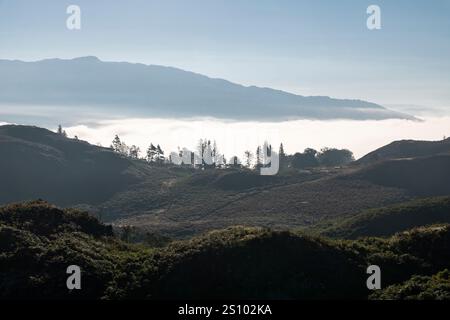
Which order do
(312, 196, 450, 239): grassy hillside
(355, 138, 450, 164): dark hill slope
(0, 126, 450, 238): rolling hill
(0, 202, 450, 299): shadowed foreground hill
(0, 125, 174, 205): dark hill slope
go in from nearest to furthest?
(0, 202, 450, 299): shadowed foreground hill, (312, 196, 450, 239): grassy hillside, (0, 126, 450, 238): rolling hill, (0, 125, 174, 205): dark hill slope, (355, 138, 450, 164): dark hill slope

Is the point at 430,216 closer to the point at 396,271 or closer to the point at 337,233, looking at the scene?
the point at 337,233

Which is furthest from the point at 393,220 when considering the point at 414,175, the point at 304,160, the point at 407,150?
the point at 304,160

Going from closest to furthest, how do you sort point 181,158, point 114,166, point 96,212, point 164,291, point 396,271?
point 164,291 → point 396,271 → point 96,212 → point 114,166 → point 181,158

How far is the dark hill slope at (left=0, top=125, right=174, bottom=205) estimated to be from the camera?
125812mm

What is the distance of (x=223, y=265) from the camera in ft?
83.4

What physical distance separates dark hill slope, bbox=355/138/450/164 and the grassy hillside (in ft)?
263

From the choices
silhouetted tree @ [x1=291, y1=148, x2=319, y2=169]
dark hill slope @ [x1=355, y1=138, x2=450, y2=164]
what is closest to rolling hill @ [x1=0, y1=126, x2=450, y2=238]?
dark hill slope @ [x1=355, y1=138, x2=450, y2=164]

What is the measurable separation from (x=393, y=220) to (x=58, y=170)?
87772 millimetres

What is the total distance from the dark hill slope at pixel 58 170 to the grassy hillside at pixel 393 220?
65.9 metres

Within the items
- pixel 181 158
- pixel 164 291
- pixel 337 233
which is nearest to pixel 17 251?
pixel 164 291

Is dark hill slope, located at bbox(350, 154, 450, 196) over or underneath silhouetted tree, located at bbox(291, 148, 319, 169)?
underneath

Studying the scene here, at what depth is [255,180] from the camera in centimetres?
12912

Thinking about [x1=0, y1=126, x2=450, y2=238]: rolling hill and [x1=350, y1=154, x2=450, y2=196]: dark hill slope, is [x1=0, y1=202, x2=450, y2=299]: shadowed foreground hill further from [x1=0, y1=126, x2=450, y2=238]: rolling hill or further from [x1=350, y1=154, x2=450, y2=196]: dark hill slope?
[x1=350, y1=154, x2=450, y2=196]: dark hill slope
